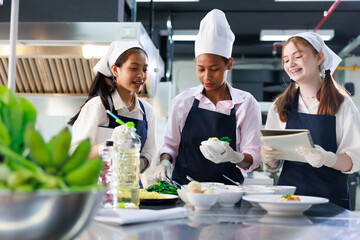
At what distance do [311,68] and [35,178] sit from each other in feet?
7.14

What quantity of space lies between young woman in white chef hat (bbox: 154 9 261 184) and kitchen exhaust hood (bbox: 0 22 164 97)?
2.62 feet

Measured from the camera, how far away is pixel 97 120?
2.41m

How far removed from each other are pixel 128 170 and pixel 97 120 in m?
1.07

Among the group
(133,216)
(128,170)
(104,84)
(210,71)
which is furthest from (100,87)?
(133,216)

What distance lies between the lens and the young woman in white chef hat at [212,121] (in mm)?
2422

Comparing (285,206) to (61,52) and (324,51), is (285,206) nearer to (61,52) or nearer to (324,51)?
(324,51)

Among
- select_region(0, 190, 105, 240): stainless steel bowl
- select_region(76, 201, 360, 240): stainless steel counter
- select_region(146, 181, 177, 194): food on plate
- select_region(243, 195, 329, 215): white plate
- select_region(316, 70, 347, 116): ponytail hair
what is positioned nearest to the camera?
select_region(0, 190, 105, 240): stainless steel bowl

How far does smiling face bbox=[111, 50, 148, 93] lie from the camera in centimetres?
260

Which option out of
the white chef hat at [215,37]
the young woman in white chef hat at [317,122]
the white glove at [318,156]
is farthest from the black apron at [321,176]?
the white chef hat at [215,37]

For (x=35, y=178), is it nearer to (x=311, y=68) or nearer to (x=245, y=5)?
(x=311, y=68)

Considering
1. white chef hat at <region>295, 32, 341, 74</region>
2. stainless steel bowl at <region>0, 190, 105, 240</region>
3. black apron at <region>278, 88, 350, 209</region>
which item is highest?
white chef hat at <region>295, 32, 341, 74</region>

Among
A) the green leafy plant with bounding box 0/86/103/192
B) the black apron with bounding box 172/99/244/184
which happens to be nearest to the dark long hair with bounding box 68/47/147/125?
the black apron with bounding box 172/99/244/184

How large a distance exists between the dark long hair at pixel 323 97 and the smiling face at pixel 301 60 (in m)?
0.01

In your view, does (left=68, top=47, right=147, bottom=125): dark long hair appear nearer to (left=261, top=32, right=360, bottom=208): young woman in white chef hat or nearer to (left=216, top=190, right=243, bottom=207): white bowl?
(left=261, top=32, right=360, bottom=208): young woman in white chef hat
